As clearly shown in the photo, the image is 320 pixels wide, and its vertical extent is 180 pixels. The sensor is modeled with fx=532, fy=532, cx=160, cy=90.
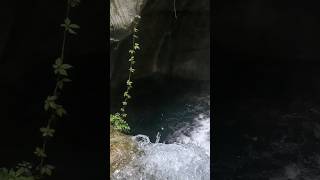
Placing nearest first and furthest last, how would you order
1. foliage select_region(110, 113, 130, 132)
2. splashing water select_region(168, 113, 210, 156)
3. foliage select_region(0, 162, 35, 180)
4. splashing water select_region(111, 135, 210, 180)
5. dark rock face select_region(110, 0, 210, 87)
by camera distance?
foliage select_region(0, 162, 35, 180)
splashing water select_region(111, 135, 210, 180)
foliage select_region(110, 113, 130, 132)
splashing water select_region(168, 113, 210, 156)
dark rock face select_region(110, 0, 210, 87)

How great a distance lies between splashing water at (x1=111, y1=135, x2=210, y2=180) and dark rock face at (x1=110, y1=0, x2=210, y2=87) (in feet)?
2.51

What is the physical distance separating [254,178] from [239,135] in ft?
0.58

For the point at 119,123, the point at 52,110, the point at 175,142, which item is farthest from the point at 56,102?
the point at 175,142

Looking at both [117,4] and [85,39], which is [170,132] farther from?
[85,39]

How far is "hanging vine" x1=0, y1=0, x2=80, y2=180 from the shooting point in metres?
1.54

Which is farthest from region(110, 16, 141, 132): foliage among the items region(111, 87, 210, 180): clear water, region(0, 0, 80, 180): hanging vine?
region(0, 0, 80, 180): hanging vine

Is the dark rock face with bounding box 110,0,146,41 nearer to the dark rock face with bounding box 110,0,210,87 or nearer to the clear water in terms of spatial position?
the dark rock face with bounding box 110,0,210,87

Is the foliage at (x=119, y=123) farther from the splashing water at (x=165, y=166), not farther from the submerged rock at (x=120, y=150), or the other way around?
the splashing water at (x=165, y=166)

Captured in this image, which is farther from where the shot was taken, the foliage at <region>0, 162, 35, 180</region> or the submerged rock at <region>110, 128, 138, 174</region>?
the submerged rock at <region>110, 128, 138, 174</region>

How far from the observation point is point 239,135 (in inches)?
75.5

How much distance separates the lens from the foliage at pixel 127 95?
4.18 meters

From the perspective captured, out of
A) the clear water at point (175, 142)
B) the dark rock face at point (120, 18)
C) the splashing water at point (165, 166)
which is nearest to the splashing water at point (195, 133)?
the clear water at point (175, 142)

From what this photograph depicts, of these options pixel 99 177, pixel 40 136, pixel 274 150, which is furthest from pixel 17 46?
pixel 274 150

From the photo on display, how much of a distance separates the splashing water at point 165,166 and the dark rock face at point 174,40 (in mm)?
766
